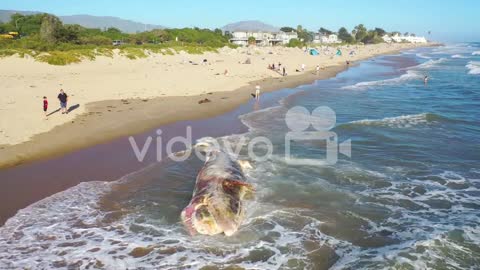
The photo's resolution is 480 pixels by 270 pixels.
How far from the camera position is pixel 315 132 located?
20.8 meters

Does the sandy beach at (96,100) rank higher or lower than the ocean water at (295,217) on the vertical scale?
higher

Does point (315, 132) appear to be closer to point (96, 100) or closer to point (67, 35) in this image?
point (96, 100)

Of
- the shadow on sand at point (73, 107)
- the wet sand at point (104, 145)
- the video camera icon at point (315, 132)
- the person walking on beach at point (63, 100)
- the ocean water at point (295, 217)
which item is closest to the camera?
the ocean water at point (295, 217)

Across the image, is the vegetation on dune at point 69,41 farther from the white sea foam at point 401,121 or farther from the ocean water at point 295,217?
the ocean water at point 295,217

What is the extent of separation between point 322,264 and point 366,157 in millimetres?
8735

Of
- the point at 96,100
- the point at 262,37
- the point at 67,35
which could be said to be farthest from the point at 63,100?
the point at 262,37

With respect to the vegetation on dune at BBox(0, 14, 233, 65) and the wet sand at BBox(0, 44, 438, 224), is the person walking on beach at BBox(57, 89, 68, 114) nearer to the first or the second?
the wet sand at BBox(0, 44, 438, 224)

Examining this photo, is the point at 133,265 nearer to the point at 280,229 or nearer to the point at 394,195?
the point at 280,229

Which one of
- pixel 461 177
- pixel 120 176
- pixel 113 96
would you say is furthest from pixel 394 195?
pixel 113 96

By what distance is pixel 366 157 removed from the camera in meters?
16.6

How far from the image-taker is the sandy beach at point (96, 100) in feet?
57.0

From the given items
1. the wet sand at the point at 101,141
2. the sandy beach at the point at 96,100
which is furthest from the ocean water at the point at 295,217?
the sandy beach at the point at 96,100

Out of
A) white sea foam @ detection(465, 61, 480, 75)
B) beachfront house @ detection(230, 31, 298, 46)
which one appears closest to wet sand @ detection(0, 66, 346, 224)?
white sea foam @ detection(465, 61, 480, 75)

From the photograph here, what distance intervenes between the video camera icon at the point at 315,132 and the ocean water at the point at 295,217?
0.83 ft
